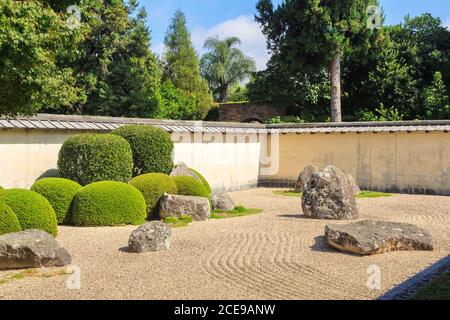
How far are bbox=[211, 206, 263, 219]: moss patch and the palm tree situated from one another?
30.7 metres

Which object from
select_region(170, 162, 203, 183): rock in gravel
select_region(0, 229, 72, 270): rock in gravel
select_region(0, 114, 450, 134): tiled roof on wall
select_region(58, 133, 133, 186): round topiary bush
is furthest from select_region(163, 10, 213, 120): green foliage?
select_region(0, 229, 72, 270): rock in gravel

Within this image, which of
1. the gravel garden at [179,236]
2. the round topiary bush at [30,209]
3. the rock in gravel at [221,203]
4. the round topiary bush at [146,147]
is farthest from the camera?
the round topiary bush at [146,147]

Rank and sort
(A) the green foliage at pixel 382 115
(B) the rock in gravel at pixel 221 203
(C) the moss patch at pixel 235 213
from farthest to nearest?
→ (A) the green foliage at pixel 382 115 → (B) the rock in gravel at pixel 221 203 → (C) the moss patch at pixel 235 213

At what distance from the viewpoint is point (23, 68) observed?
7816 millimetres

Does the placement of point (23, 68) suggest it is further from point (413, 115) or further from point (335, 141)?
point (413, 115)

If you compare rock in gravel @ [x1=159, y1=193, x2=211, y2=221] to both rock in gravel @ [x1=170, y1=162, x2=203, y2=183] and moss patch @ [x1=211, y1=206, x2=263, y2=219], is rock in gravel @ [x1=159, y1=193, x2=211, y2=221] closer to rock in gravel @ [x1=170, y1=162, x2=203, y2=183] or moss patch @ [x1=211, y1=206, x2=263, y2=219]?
moss patch @ [x1=211, y1=206, x2=263, y2=219]

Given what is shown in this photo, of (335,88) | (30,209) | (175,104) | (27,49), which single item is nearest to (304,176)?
(335,88)

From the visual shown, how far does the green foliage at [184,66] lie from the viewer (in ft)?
123

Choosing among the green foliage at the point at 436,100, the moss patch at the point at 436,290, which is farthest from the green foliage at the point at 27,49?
the green foliage at the point at 436,100

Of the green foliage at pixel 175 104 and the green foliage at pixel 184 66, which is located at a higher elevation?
the green foliage at pixel 184 66

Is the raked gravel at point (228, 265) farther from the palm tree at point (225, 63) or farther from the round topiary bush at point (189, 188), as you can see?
the palm tree at point (225, 63)

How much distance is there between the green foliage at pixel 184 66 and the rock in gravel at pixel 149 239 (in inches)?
1081
